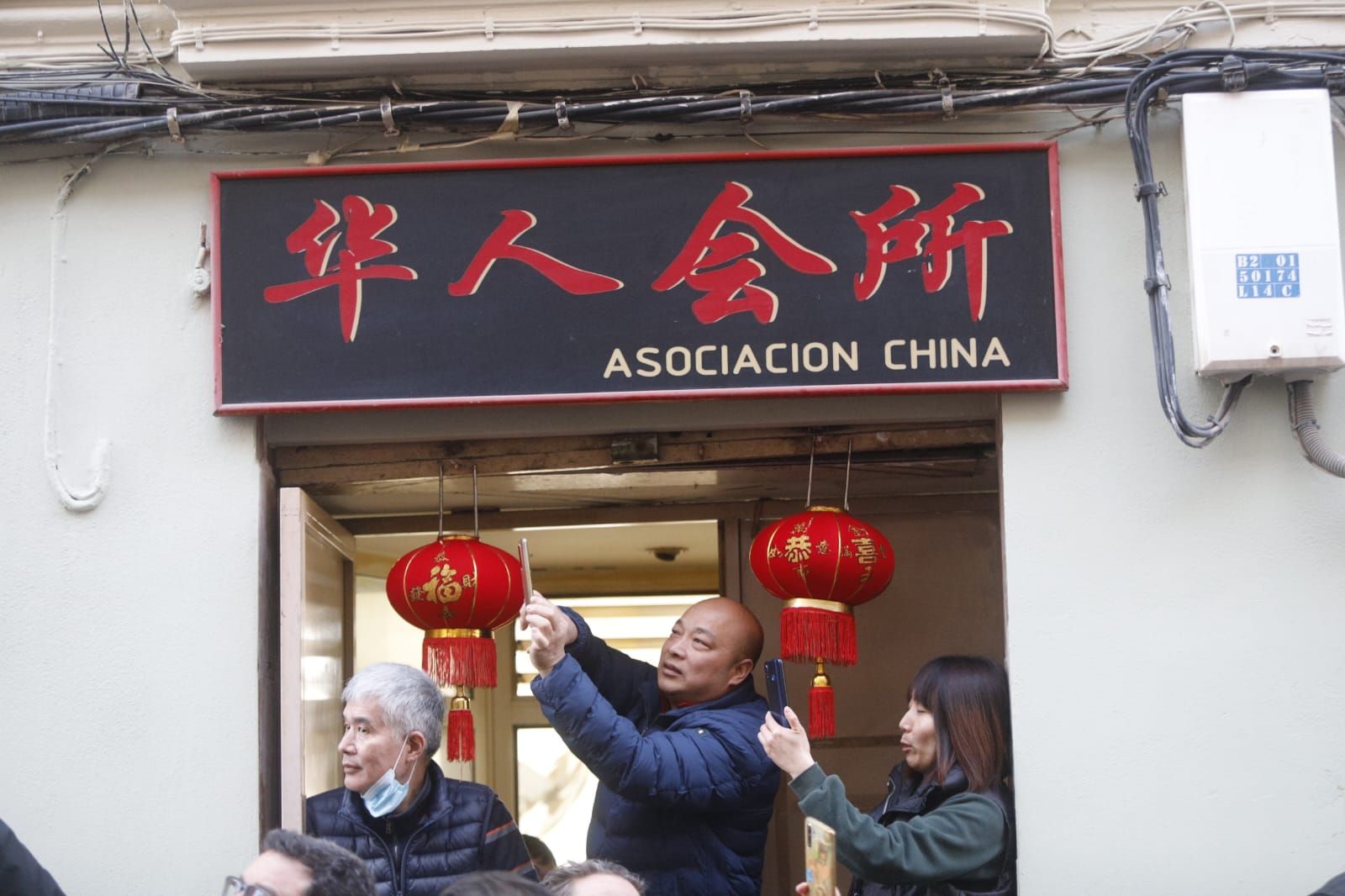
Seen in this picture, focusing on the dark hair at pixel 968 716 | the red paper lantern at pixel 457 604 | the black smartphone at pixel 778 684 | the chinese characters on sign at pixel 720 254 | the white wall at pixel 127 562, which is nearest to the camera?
the black smartphone at pixel 778 684

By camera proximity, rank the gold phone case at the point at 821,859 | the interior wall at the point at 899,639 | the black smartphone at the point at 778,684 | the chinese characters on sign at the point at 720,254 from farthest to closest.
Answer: the interior wall at the point at 899,639 → the chinese characters on sign at the point at 720,254 → the black smartphone at the point at 778,684 → the gold phone case at the point at 821,859

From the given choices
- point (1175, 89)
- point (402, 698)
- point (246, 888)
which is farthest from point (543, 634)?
point (1175, 89)

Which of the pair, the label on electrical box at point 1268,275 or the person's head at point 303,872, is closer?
the person's head at point 303,872

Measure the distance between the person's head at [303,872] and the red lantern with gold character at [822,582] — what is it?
2.20 m

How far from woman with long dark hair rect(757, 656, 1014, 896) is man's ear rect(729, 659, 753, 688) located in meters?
0.63

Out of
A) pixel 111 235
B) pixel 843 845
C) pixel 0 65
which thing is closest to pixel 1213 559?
pixel 843 845

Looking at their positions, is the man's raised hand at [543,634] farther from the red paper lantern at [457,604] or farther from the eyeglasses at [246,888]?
the eyeglasses at [246,888]

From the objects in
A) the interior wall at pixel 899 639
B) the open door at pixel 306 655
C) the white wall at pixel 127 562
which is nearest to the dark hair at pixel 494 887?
the open door at pixel 306 655

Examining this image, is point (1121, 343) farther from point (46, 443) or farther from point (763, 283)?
point (46, 443)

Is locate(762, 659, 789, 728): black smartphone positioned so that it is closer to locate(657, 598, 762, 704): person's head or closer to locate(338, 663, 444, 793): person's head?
locate(657, 598, 762, 704): person's head

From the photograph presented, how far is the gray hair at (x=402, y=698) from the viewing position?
15.9ft

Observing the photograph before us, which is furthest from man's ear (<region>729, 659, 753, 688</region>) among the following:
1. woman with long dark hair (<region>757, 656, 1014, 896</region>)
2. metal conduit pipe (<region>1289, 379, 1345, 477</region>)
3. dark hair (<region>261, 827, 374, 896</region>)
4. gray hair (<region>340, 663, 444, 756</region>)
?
dark hair (<region>261, 827, 374, 896</region>)

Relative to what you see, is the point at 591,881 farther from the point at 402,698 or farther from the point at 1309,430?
the point at 1309,430

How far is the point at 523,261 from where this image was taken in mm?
5324
